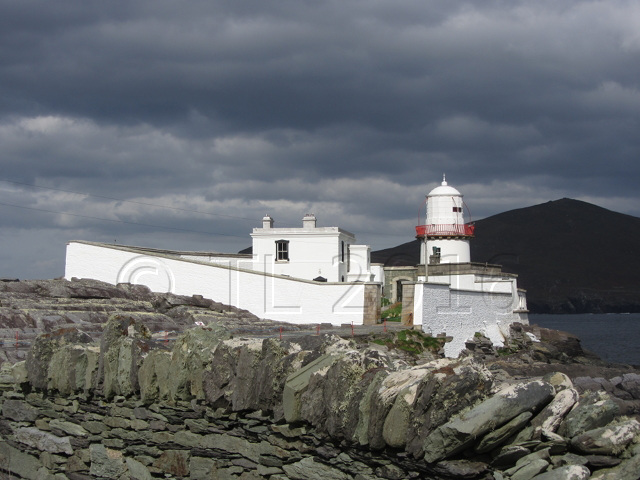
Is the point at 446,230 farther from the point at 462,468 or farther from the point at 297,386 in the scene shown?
the point at 462,468

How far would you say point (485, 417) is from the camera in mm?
4520

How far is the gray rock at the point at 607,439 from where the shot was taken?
14.0 ft

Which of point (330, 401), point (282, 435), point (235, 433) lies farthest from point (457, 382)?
point (235, 433)

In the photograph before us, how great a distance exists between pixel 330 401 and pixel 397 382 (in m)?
0.63

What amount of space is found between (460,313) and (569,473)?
26.0 metres

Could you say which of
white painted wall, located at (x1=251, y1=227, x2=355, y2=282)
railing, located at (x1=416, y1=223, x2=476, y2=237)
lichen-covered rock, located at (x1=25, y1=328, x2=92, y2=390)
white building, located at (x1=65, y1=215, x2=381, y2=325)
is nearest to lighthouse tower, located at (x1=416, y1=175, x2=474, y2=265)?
railing, located at (x1=416, y1=223, x2=476, y2=237)

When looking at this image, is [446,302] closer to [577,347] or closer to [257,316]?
[257,316]

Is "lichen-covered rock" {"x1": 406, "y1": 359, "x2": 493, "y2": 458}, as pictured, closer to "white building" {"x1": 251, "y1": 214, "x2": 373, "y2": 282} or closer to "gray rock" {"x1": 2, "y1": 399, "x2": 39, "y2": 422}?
"gray rock" {"x1": 2, "y1": 399, "x2": 39, "y2": 422}

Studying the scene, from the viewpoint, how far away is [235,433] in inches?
252

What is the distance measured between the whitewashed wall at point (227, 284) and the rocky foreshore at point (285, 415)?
18.7 meters

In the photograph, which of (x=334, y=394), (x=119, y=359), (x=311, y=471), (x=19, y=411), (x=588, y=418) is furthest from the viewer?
(x=19, y=411)

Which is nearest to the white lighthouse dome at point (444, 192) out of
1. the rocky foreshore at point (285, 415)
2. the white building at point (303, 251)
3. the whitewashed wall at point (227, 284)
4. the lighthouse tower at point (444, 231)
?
the lighthouse tower at point (444, 231)

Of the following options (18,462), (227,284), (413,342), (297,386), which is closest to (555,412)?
(297,386)

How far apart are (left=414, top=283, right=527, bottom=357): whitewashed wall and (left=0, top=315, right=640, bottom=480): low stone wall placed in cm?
1939
